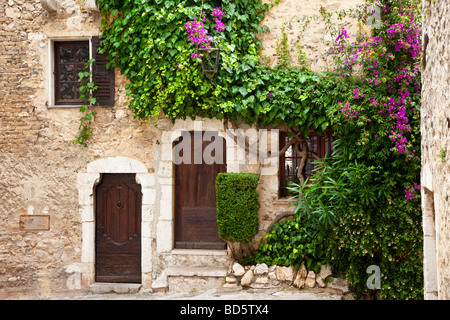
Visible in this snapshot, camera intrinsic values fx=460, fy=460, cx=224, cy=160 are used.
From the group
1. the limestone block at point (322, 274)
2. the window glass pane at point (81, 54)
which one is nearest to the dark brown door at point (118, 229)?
the window glass pane at point (81, 54)

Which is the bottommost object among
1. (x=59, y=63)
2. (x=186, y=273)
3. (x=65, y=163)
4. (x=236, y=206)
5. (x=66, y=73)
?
(x=186, y=273)

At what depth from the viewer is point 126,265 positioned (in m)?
7.66

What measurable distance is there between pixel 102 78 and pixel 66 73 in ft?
2.44

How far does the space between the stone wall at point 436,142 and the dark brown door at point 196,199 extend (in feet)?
11.7

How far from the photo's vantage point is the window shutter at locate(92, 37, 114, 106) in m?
7.52

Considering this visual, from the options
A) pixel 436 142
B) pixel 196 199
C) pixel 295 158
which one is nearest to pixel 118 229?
pixel 196 199

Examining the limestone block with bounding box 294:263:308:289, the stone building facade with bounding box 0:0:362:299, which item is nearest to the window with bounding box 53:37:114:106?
the stone building facade with bounding box 0:0:362:299

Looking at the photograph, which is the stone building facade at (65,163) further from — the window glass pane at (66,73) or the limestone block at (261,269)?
the limestone block at (261,269)

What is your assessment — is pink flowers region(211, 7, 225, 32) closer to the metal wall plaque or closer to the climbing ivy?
the climbing ivy

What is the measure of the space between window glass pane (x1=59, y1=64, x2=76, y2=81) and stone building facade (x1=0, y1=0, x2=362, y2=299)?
0.22m

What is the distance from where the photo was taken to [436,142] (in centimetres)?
397

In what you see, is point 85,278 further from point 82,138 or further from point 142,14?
point 142,14

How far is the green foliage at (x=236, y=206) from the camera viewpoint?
683 cm

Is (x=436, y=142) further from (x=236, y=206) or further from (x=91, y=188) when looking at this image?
(x=91, y=188)
